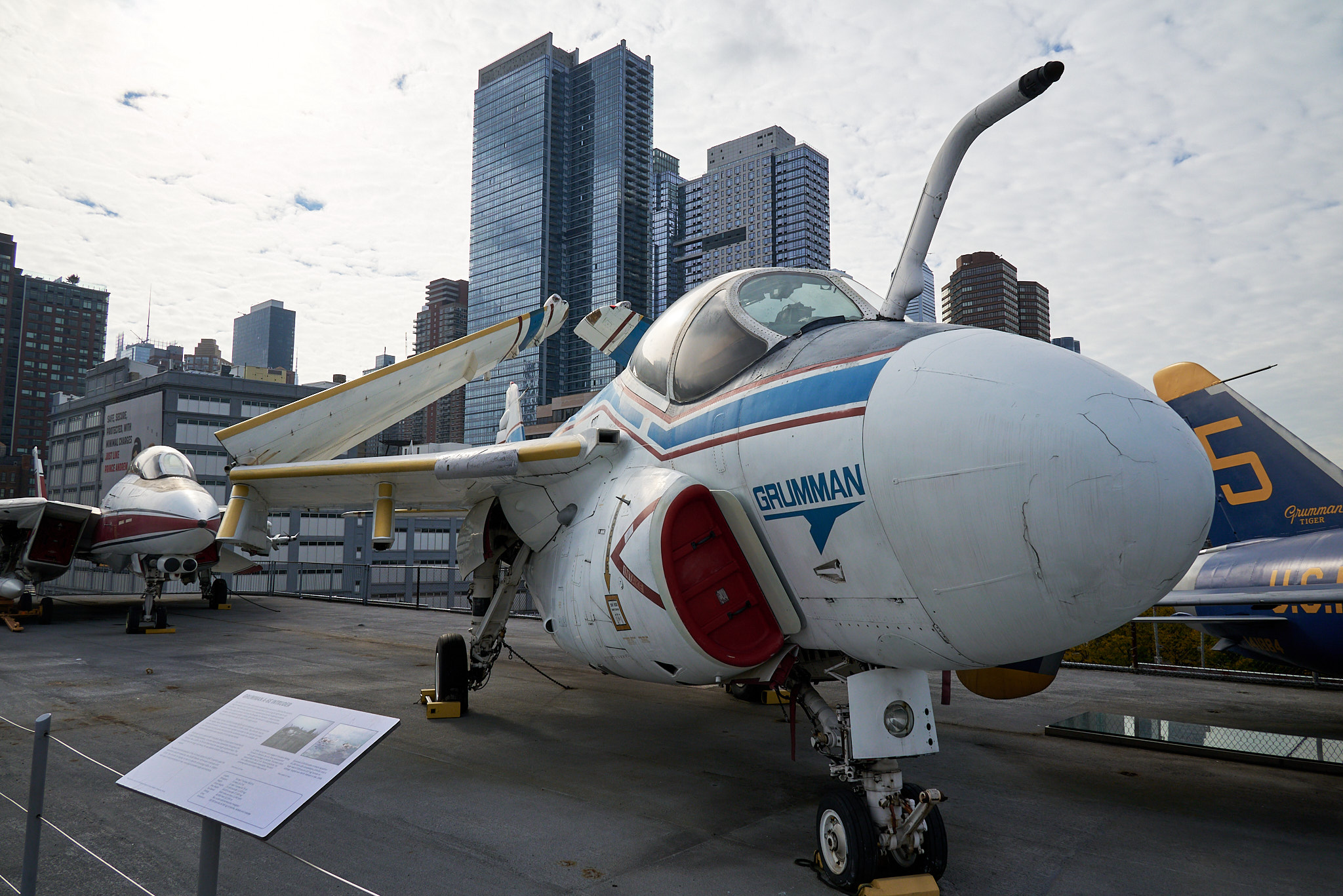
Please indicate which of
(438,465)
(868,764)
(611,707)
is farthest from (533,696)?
(868,764)

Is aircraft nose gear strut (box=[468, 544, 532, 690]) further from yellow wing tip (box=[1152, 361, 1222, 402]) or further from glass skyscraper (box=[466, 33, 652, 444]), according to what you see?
glass skyscraper (box=[466, 33, 652, 444])

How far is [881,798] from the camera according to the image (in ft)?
12.3

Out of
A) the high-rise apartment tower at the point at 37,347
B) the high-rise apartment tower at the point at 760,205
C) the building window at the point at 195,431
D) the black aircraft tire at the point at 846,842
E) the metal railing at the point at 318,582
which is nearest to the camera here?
the black aircraft tire at the point at 846,842

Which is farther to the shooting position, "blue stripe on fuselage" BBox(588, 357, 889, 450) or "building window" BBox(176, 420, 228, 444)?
"building window" BBox(176, 420, 228, 444)

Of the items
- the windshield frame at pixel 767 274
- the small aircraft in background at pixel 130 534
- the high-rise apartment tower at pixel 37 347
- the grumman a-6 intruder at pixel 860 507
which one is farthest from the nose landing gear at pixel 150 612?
the high-rise apartment tower at pixel 37 347

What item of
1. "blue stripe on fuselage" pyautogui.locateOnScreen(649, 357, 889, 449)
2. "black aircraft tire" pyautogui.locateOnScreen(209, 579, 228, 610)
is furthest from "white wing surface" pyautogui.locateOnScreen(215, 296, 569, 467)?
"black aircraft tire" pyautogui.locateOnScreen(209, 579, 228, 610)

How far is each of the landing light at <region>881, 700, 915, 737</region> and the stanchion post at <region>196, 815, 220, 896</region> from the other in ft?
9.47

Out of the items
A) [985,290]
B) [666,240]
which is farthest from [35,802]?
[666,240]

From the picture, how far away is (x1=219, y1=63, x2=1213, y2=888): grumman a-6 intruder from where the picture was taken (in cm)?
270

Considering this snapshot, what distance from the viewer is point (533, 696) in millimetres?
9609

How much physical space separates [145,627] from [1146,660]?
20209 millimetres

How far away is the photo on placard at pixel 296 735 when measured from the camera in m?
2.73

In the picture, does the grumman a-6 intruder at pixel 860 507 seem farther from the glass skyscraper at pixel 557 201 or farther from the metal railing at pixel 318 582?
the glass skyscraper at pixel 557 201

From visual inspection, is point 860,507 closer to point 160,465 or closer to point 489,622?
point 489,622
